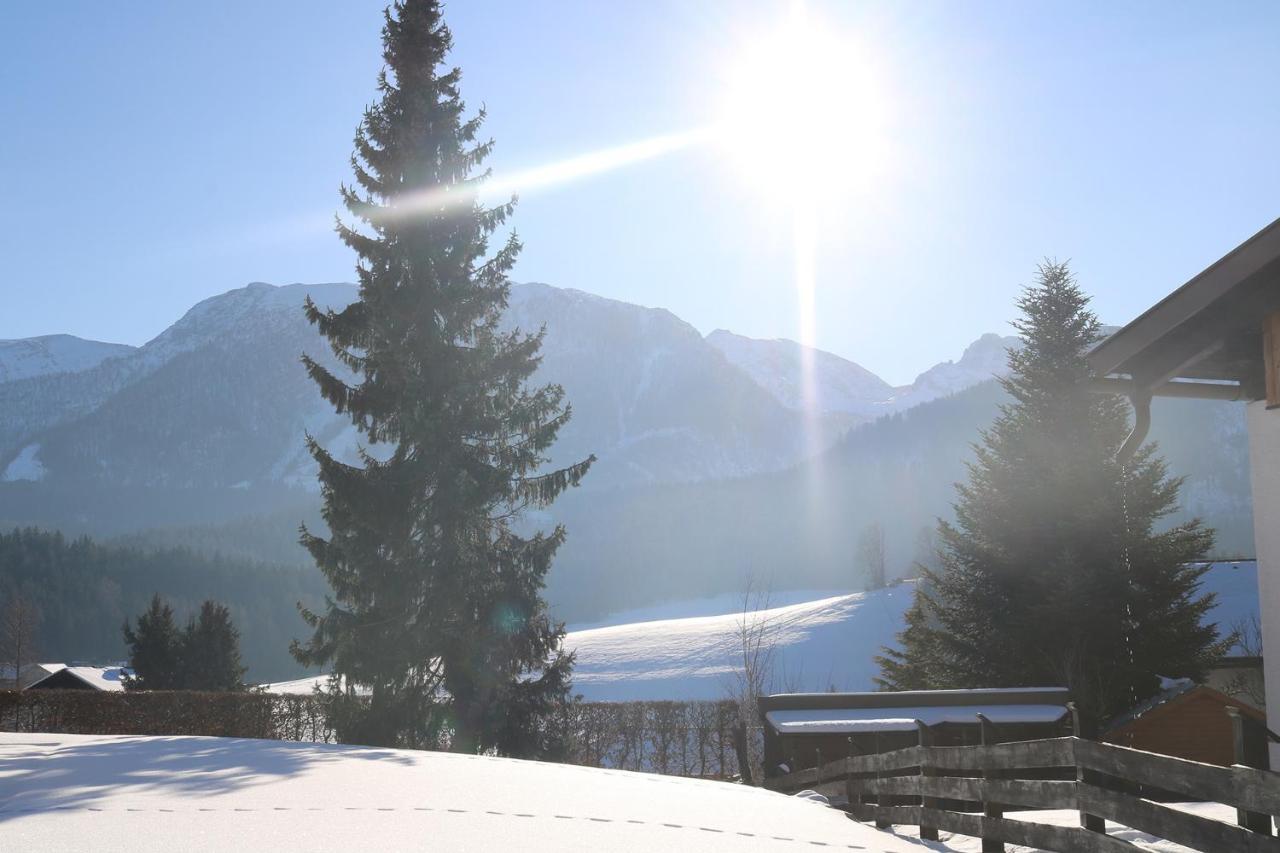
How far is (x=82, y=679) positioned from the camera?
50.8 meters

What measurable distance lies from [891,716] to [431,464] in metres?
10.1

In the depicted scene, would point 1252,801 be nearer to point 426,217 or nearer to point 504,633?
point 504,633

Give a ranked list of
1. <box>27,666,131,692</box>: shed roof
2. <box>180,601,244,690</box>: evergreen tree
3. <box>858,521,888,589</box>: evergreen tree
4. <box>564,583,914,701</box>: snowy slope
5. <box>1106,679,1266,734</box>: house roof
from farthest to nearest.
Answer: <box>858,521,888,589</box>: evergreen tree < <box>564,583,914,701</box>: snowy slope < <box>27,666,131,692</box>: shed roof < <box>180,601,244,690</box>: evergreen tree < <box>1106,679,1266,734</box>: house roof

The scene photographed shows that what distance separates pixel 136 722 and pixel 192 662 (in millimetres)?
24190

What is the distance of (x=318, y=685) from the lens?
67.1ft

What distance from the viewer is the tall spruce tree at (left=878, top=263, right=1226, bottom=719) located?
69.6ft

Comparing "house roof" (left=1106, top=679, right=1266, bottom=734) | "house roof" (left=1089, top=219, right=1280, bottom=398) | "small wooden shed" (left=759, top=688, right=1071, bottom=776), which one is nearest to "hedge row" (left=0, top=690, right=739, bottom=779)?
"small wooden shed" (left=759, top=688, right=1071, bottom=776)

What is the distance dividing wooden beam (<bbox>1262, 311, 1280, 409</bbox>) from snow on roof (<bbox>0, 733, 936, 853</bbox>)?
14.6 feet

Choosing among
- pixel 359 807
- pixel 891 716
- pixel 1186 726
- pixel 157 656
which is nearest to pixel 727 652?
pixel 157 656

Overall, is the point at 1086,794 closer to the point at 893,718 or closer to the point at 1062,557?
the point at 893,718

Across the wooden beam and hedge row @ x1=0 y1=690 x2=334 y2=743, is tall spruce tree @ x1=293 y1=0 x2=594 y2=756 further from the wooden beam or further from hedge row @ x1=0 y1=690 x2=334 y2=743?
the wooden beam

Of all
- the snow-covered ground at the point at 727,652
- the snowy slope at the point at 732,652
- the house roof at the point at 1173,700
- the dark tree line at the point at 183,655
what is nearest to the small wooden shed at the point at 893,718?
the house roof at the point at 1173,700

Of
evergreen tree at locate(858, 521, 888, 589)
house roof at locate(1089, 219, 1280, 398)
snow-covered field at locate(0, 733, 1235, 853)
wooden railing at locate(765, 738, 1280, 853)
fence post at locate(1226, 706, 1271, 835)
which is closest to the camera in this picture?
wooden railing at locate(765, 738, 1280, 853)

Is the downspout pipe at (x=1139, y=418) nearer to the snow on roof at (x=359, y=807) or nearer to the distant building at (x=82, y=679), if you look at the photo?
the snow on roof at (x=359, y=807)
